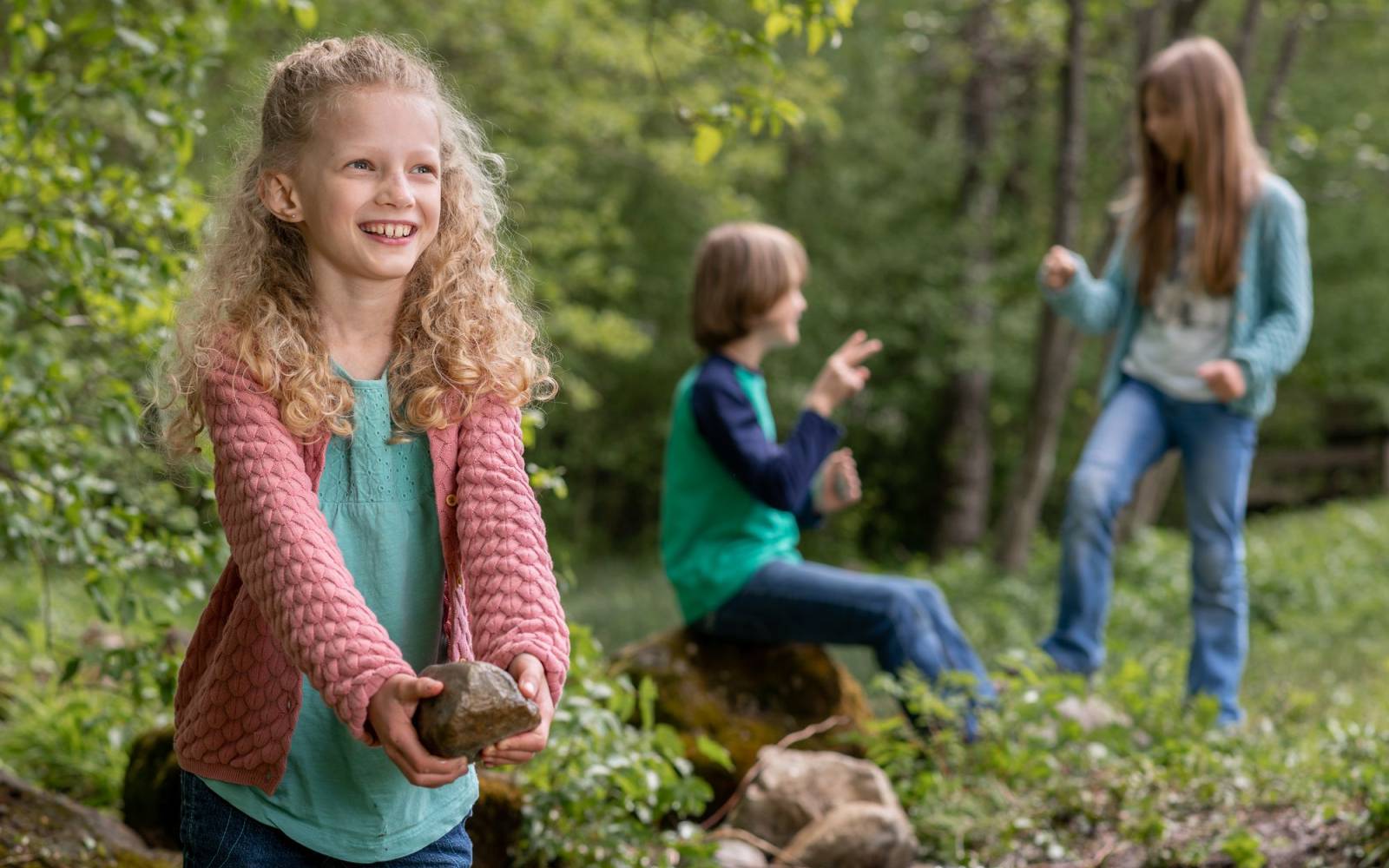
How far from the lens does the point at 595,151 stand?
1121cm

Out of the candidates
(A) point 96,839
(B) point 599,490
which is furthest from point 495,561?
(B) point 599,490

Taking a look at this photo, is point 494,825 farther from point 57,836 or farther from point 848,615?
point 848,615

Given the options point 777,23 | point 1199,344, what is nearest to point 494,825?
point 777,23

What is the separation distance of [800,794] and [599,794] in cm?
75

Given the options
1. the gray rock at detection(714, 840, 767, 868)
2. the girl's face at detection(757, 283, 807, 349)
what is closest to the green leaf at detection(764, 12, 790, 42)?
the girl's face at detection(757, 283, 807, 349)

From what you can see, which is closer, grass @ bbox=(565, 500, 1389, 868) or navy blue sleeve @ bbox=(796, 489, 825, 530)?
grass @ bbox=(565, 500, 1389, 868)

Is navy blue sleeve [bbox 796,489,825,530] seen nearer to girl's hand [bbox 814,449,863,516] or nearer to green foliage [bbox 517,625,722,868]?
girl's hand [bbox 814,449,863,516]

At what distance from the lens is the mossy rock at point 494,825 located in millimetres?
3176

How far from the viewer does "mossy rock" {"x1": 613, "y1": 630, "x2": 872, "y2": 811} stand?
4051 millimetres

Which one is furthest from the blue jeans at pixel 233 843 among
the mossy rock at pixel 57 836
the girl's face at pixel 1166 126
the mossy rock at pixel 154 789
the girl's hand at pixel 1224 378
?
the girl's face at pixel 1166 126

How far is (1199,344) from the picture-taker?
4457 mm

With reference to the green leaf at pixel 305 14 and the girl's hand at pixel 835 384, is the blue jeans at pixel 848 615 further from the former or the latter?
the green leaf at pixel 305 14

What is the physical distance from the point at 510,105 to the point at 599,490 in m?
5.49

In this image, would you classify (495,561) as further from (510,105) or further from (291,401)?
(510,105)
